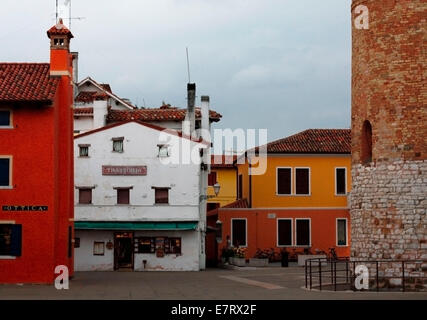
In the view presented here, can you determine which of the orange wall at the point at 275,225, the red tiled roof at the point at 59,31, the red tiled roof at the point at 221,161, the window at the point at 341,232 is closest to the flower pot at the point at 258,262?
the orange wall at the point at 275,225

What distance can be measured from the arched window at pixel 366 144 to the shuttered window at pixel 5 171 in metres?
13.8

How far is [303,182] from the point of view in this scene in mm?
53250

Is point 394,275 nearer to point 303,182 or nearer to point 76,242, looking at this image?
point 76,242

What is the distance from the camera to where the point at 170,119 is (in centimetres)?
5584

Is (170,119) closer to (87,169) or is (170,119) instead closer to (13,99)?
(87,169)

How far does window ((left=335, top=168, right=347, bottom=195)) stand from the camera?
53469mm

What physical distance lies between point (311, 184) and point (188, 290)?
24308 millimetres

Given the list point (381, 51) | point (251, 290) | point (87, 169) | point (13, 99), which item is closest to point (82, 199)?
point (87, 169)

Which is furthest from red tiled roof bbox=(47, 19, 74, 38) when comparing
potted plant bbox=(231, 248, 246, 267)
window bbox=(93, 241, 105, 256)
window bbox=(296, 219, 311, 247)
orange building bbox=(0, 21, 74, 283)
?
window bbox=(296, 219, 311, 247)

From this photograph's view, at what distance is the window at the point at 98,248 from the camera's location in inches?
1859

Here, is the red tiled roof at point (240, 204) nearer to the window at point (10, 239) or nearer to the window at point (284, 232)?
the window at point (284, 232)

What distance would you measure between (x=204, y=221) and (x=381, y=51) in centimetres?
2316

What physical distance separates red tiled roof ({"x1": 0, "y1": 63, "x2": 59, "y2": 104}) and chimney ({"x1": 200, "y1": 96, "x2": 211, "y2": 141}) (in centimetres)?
Result: 1604

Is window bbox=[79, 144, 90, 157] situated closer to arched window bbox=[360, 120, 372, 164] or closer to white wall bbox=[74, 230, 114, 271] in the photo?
white wall bbox=[74, 230, 114, 271]
